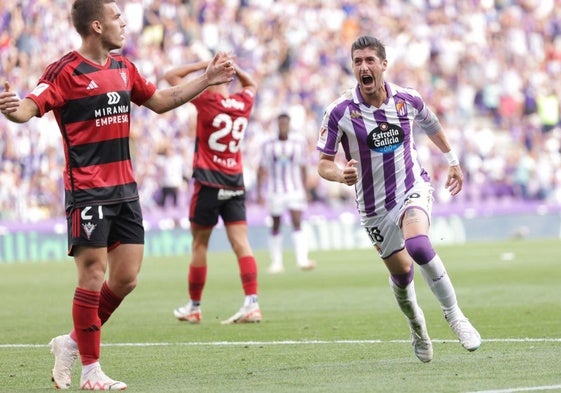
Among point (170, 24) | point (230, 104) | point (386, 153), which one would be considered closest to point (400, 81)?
point (170, 24)

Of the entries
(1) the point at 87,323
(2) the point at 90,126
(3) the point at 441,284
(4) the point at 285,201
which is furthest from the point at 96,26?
(4) the point at 285,201

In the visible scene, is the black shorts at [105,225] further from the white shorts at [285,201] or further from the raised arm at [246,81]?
the white shorts at [285,201]

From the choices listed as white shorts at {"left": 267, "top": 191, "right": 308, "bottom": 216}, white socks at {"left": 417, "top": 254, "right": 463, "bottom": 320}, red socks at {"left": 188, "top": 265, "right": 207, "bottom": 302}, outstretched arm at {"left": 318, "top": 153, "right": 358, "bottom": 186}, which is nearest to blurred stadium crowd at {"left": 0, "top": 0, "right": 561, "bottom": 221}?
white shorts at {"left": 267, "top": 191, "right": 308, "bottom": 216}

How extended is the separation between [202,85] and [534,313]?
5597 millimetres

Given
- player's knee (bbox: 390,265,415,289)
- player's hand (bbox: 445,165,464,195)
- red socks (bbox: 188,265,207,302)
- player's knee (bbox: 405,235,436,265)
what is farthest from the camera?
red socks (bbox: 188,265,207,302)

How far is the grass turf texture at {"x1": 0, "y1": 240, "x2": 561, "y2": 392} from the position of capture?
837cm

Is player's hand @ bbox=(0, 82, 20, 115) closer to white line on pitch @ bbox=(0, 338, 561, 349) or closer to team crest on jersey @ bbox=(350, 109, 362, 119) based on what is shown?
team crest on jersey @ bbox=(350, 109, 362, 119)

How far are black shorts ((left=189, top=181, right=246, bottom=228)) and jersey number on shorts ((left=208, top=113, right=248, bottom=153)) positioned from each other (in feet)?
1.46

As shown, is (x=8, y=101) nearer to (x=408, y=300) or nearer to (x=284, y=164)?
(x=408, y=300)

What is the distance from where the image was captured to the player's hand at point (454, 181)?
9.81 m

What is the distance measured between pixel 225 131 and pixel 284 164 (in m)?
9.21

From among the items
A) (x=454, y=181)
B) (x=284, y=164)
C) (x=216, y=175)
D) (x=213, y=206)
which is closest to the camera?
(x=454, y=181)

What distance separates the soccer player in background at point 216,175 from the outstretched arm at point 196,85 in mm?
4866

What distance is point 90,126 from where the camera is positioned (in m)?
8.38
